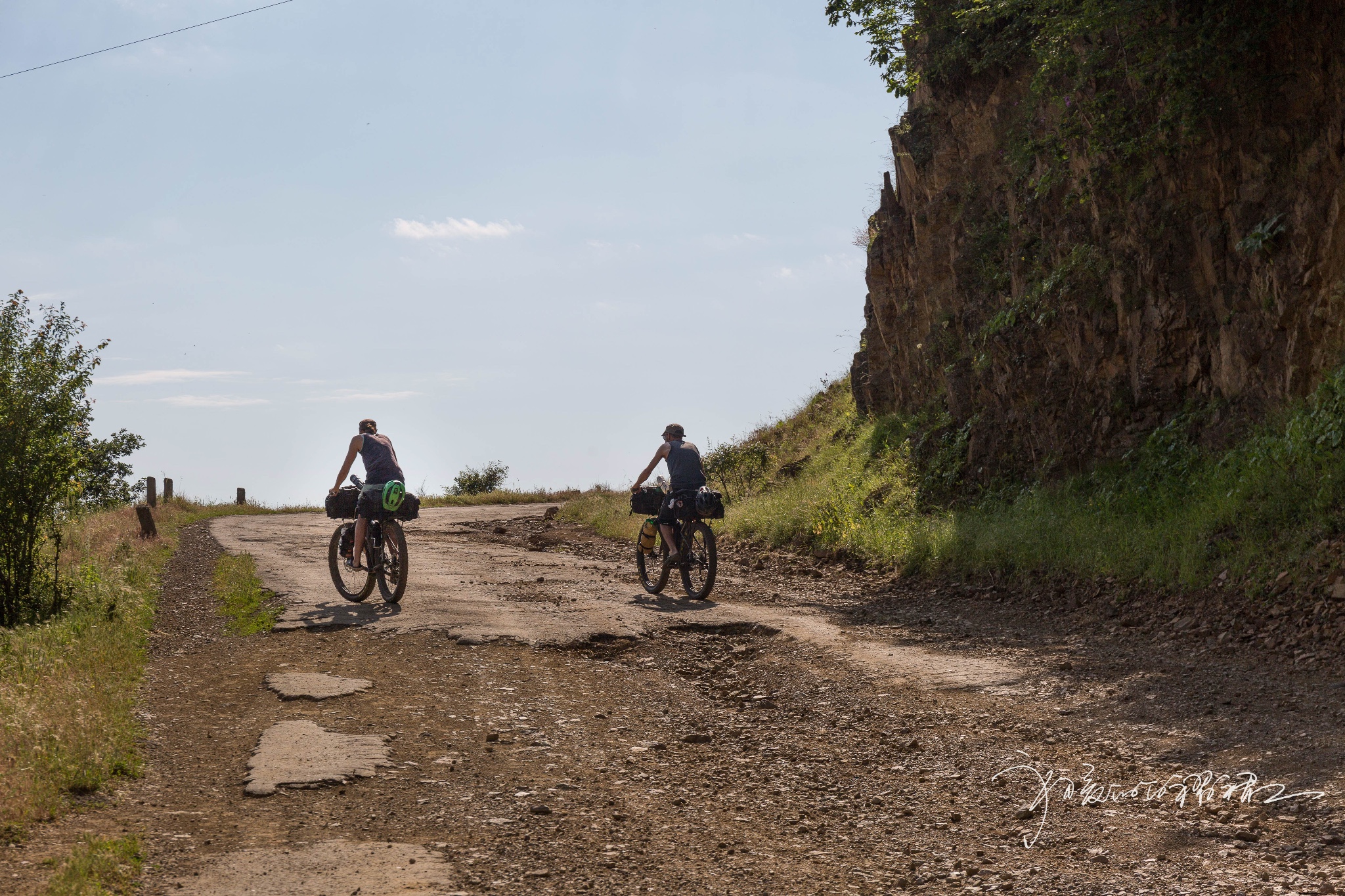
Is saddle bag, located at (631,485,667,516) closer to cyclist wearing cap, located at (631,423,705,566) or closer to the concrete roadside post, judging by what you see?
cyclist wearing cap, located at (631,423,705,566)

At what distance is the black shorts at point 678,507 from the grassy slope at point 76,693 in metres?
5.42

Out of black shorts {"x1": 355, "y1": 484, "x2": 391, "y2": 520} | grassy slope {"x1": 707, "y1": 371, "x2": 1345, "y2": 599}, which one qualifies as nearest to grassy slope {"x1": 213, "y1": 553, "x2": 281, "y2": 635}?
black shorts {"x1": 355, "y1": 484, "x2": 391, "y2": 520}

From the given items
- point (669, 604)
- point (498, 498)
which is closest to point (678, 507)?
point (669, 604)

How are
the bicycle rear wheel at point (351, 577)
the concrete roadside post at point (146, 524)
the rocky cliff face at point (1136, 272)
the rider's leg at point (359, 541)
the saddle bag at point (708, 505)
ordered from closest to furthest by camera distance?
the rocky cliff face at point (1136, 272)
the bicycle rear wheel at point (351, 577)
the rider's leg at point (359, 541)
the saddle bag at point (708, 505)
the concrete roadside post at point (146, 524)

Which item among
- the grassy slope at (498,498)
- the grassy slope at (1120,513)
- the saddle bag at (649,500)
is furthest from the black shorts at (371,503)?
the grassy slope at (498,498)

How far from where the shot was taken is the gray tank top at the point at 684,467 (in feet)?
38.4

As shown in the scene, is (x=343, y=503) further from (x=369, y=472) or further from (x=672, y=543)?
(x=672, y=543)

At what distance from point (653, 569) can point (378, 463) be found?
3.88 meters

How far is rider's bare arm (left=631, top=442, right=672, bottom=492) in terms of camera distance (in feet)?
38.9

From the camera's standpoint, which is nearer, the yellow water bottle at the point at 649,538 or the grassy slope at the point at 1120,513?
the grassy slope at the point at 1120,513

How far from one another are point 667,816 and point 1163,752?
2.57 m

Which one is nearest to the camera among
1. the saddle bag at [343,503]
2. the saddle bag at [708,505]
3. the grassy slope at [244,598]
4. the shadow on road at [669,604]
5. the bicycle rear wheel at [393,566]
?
the grassy slope at [244,598]

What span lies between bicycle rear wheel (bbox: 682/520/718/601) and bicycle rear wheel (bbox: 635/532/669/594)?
0.23 meters

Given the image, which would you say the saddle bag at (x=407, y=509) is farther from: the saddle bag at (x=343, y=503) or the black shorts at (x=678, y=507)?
the black shorts at (x=678, y=507)
